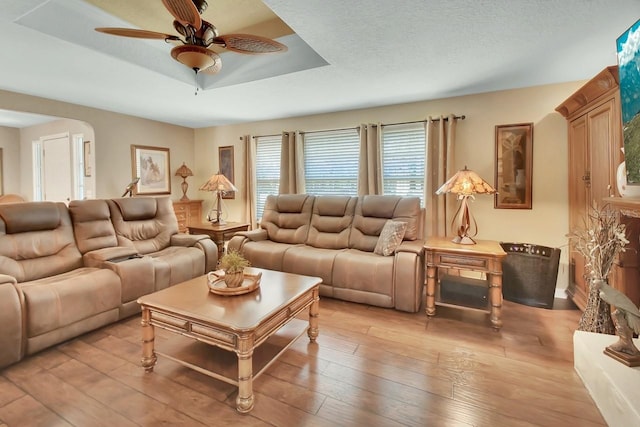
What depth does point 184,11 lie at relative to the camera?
1.61 metres

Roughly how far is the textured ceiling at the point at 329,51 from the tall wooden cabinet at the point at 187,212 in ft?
5.87

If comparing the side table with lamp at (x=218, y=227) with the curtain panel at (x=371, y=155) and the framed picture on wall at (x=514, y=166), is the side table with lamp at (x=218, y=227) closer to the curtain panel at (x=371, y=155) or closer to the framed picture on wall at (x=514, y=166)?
the curtain panel at (x=371, y=155)

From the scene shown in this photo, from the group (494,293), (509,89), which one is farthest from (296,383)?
(509,89)

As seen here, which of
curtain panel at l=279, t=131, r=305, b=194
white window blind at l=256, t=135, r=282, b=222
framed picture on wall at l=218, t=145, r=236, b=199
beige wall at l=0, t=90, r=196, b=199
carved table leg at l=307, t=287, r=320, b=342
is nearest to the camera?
carved table leg at l=307, t=287, r=320, b=342

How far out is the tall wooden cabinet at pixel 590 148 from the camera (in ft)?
7.17

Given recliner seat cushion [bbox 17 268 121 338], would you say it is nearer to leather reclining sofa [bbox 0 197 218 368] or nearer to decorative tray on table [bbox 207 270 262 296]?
leather reclining sofa [bbox 0 197 218 368]

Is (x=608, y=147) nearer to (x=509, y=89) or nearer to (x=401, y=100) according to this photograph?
(x=509, y=89)

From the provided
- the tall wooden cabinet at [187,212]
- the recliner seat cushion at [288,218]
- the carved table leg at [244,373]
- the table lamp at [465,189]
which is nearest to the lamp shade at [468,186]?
the table lamp at [465,189]

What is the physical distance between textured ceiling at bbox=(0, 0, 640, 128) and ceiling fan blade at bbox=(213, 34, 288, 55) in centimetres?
20

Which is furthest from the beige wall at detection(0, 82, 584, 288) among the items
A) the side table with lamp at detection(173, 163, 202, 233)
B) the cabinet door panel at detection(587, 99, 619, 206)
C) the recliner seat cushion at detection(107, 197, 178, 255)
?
the recliner seat cushion at detection(107, 197, 178, 255)

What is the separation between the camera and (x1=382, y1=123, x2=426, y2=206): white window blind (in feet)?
12.7

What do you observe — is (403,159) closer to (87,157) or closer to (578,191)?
(578,191)

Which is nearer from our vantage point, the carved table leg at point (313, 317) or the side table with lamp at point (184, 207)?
the carved table leg at point (313, 317)

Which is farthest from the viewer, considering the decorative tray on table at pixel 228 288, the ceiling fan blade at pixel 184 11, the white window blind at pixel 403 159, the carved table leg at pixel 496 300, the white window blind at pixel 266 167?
the white window blind at pixel 266 167
